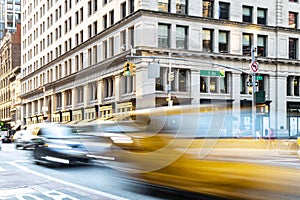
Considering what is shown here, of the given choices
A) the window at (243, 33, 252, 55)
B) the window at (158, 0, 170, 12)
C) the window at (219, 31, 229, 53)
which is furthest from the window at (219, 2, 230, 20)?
the window at (158, 0, 170, 12)

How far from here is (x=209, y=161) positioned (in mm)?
8125

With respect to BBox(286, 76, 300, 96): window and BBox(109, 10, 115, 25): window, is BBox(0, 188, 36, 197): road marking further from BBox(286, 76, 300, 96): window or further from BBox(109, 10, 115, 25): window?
BBox(286, 76, 300, 96): window

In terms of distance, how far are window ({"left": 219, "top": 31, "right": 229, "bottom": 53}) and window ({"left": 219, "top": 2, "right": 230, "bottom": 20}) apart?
151 centimetres

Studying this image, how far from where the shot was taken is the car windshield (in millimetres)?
17334

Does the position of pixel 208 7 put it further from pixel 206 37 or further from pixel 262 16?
pixel 262 16

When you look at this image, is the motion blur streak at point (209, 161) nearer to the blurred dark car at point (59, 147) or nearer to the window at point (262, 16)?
the blurred dark car at point (59, 147)

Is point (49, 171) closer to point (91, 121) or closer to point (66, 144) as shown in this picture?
point (66, 144)

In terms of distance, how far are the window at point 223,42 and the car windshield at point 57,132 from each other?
90.1 ft

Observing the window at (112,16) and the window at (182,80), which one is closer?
the window at (182,80)

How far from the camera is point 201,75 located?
9.58 m

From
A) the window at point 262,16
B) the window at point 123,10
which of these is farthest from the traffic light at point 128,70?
the window at point 262,16

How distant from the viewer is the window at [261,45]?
4525 centimetres

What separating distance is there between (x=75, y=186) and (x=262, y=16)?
3740cm

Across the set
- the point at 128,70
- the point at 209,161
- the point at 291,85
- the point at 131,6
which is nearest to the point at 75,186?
the point at 128,70
